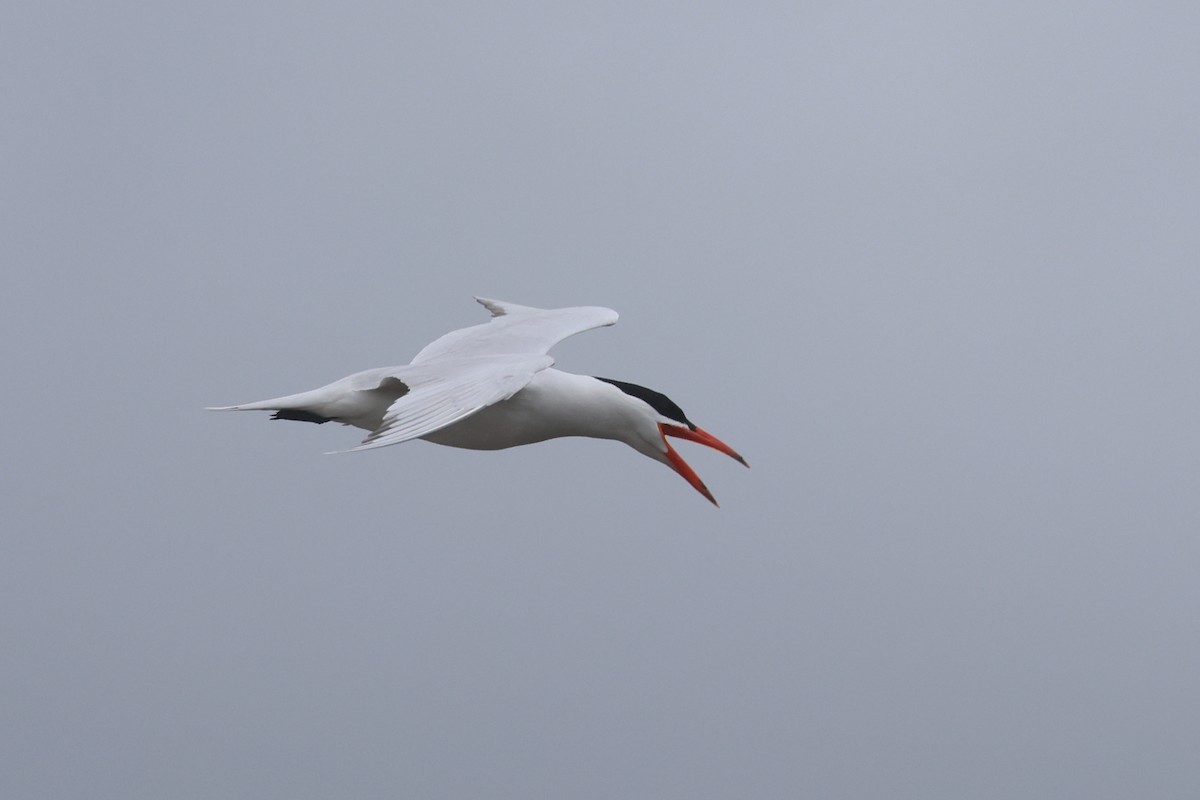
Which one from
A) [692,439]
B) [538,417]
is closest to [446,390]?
[538,417]

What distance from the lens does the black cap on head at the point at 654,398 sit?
7.68 metres

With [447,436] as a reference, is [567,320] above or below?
above

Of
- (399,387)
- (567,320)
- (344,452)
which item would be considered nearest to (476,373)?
(399,387)

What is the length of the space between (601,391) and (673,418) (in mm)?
478

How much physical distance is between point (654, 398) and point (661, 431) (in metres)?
0.18

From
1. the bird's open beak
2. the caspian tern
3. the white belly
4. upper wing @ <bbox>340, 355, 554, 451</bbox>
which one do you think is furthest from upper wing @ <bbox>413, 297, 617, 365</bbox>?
the bird's open beak

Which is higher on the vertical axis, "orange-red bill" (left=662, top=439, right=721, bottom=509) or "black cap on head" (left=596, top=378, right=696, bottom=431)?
"black cap on head" (left=596, top=378, right=696, bottom=431)

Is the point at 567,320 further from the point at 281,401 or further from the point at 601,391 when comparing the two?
the point at 281,401

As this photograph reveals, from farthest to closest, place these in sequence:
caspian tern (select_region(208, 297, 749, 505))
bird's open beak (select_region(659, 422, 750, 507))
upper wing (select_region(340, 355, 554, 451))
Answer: bird's open beak (select_region(659, 422, 750, 507))
caspian tern (select_region(208, 297, 749, 505))
upper wing (select_region(340, 355, 554, 451))

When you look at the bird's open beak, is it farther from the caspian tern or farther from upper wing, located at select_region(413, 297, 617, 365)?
upper wing, located at select_region(413, 297, 617, 365)

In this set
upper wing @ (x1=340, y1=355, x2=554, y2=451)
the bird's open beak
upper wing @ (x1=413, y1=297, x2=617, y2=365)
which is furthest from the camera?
the bird's open beak

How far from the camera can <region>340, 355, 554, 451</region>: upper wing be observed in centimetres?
578

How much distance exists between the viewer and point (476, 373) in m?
6.48

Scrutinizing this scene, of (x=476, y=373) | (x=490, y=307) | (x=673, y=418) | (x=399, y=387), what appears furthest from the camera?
(x=490, y=307)
